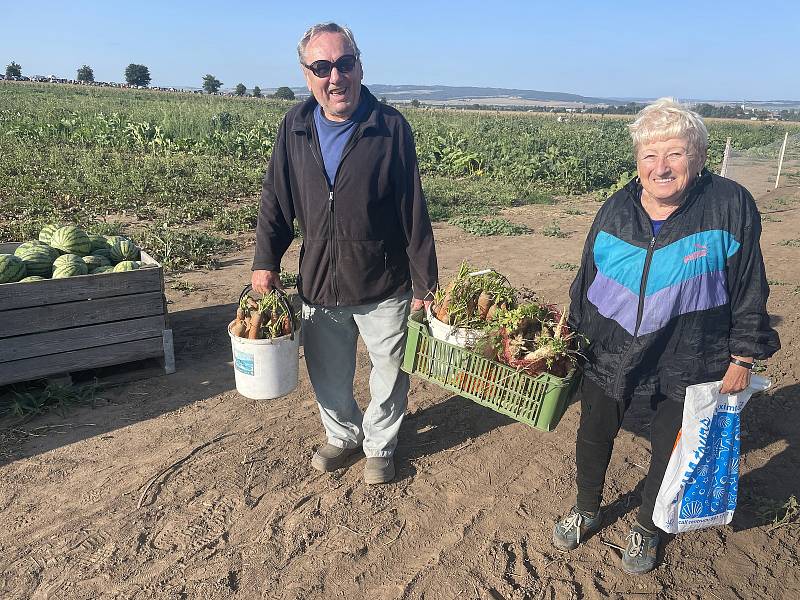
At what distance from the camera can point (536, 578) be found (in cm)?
288

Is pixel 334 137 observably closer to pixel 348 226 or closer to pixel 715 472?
pixel 348 226

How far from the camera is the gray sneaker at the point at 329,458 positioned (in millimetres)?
3617

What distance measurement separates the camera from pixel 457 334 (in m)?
2.89

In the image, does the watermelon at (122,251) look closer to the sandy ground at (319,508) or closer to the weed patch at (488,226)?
the sandy ground at (319,508)

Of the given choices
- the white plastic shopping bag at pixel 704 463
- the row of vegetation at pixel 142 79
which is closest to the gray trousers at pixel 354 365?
the white plastic shopping bag at pixel 704 463

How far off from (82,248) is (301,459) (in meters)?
2.51

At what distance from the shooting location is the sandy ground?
9.28 ft

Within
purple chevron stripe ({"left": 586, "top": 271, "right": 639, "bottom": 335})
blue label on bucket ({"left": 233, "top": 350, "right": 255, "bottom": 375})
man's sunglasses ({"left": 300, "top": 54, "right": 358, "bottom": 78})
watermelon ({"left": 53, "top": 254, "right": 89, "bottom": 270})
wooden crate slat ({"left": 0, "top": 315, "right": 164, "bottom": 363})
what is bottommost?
wooden crate slat ({"left": 0, "top": 315, "right": 164, "bottom": 363})

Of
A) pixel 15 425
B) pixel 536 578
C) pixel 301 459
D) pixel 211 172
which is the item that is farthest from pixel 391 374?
pixel 211 172

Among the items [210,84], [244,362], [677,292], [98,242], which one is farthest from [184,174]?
[210,84]

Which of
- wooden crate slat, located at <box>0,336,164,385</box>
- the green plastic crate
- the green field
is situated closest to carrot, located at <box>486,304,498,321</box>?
the green plastic crate

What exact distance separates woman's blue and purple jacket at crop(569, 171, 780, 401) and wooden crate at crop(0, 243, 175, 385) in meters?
3.19

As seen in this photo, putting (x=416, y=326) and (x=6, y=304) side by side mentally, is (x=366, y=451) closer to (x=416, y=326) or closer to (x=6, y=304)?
(x=416, y=326)

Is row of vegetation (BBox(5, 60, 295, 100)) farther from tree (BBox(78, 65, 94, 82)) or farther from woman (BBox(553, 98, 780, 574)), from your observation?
woman (BBox(553, 98, 780, 574))
